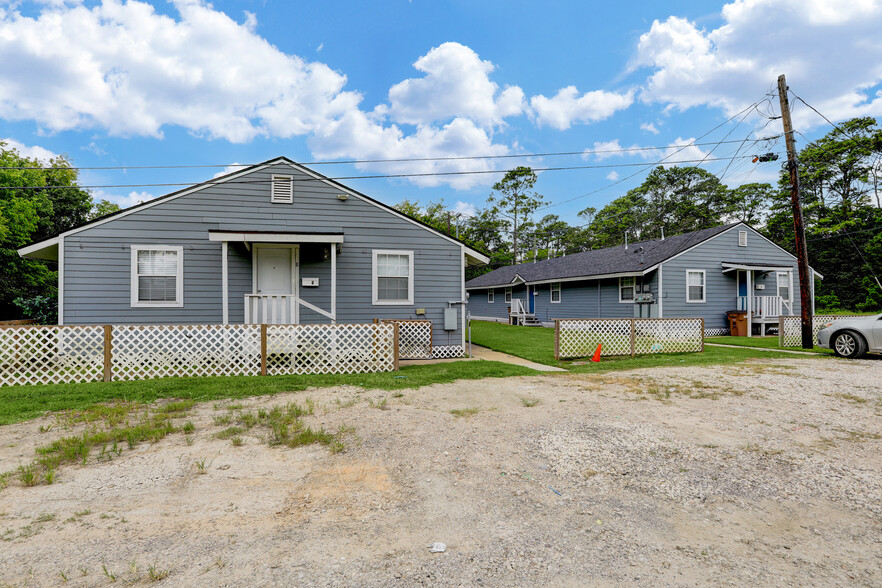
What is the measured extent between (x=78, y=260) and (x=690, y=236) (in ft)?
74.7

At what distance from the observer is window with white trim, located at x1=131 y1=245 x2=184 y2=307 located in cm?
1023

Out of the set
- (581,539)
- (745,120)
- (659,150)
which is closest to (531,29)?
(659,150)

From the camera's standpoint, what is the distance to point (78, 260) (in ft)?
32.6

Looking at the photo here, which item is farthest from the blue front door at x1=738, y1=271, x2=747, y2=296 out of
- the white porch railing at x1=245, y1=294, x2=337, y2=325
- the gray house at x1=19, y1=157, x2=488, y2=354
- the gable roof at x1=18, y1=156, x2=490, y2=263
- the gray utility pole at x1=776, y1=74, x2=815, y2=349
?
the white porch railing at x1=245, y1=294, x2=337, y2=325

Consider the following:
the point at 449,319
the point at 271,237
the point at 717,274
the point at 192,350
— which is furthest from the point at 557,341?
the point at 717,274

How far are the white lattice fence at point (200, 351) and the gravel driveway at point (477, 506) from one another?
9.87 feet

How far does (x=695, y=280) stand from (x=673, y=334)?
25.3 ft

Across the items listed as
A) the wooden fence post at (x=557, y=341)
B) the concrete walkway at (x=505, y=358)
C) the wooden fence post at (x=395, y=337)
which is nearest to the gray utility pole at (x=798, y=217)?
the wooden fence post at (x=557, y=341)

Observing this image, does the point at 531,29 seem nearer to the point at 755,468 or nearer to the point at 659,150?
the point at 659,150

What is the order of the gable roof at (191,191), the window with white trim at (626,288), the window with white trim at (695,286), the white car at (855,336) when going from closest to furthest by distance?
1. the gable roof at (191,191)
2. the white car at (855,336)
3. the window with white trim at (695,286)
4. the window with white trim at (626,288)

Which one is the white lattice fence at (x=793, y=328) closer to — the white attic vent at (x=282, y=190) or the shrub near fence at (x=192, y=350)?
the shrub near fence at (x=192, y=350)

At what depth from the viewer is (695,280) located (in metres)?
18.5

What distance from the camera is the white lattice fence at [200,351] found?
7.96 m

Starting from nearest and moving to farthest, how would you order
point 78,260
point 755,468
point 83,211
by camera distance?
point 755,468 → point 78,260 → point 83,211
